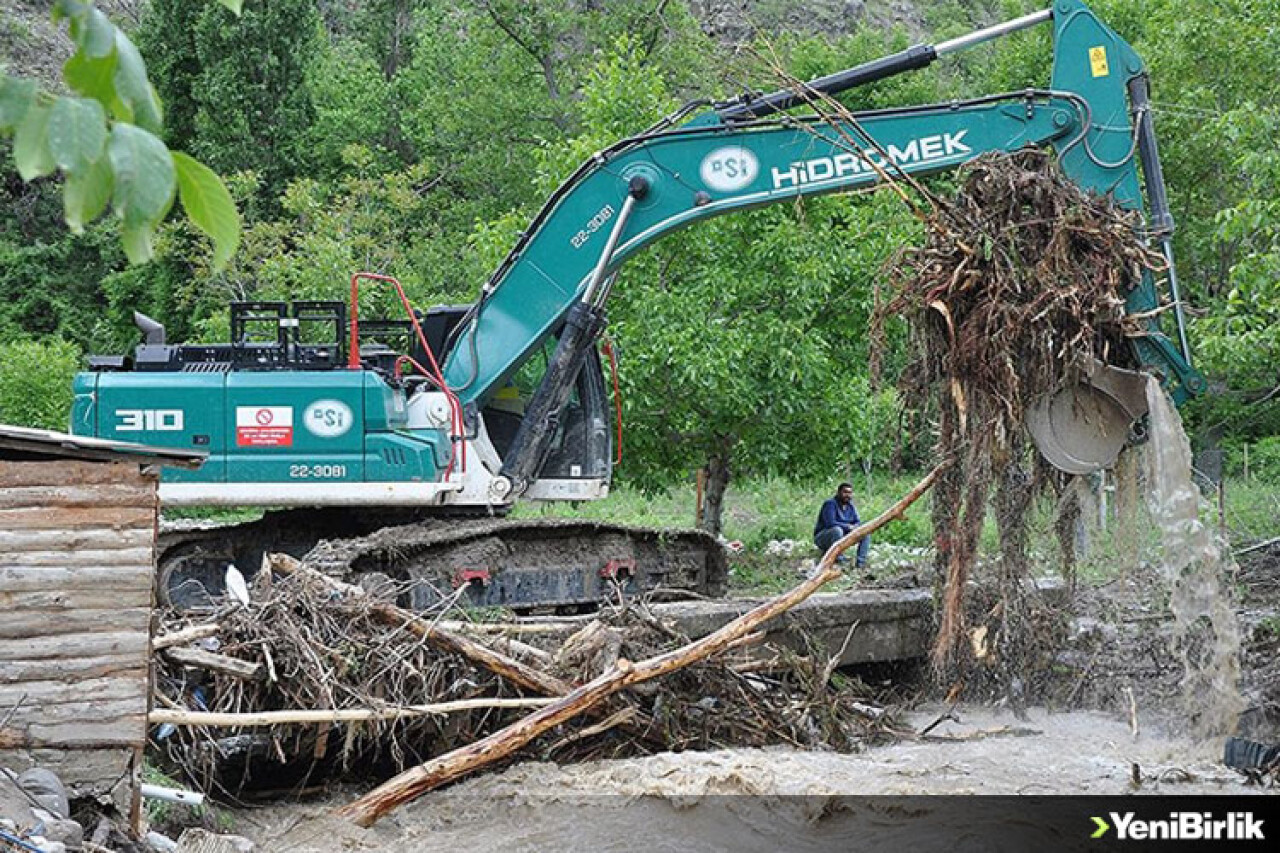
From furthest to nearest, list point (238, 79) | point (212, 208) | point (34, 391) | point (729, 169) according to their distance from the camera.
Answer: point (238, 79) → point (34, 391) → point (729, 169) → point (212, 208)

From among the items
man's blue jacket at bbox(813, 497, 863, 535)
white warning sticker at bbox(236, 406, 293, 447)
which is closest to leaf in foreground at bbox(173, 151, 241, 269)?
white warning sticker at bbox(236, 406, 293, 447)

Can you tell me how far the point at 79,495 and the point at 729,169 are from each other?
545cm

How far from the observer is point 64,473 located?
688cm

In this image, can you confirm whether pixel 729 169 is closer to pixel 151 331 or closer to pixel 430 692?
pixel 430 692

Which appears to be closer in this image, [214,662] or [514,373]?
[214,662]

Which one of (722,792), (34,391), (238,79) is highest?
(238,79)

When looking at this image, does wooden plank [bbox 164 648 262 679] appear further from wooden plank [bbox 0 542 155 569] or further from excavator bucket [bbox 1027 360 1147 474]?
excavator bucket [bbox 1027 360 1147 474]

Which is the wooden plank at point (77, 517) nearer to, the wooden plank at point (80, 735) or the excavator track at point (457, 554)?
the wooden plank at point (80, 735)

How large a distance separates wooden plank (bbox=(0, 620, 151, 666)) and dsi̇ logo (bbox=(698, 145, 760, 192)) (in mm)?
5483

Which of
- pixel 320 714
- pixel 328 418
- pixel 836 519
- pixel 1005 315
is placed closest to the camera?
pixel 320 714

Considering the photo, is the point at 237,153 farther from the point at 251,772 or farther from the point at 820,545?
the point at 251,772

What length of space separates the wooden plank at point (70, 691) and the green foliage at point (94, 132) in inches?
199

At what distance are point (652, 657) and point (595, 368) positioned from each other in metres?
3.18

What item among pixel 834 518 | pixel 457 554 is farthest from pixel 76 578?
pixel 834 518
